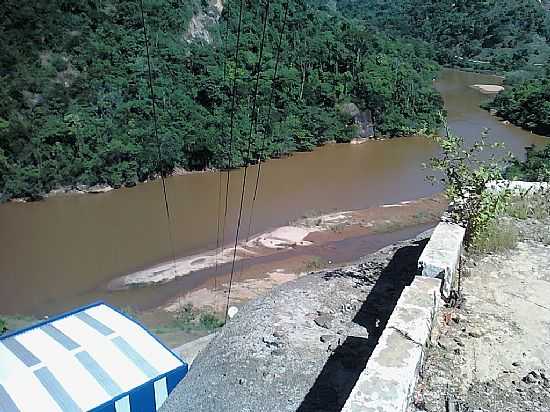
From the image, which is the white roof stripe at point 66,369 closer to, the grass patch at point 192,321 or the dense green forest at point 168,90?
the grass patch at point 192,321

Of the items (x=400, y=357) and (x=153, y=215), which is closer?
(x=400, y=357)

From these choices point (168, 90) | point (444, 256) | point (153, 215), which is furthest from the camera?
point (168, 90)

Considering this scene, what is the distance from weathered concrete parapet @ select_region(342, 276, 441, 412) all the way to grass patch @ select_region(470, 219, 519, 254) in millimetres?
1280

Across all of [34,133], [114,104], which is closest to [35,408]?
[34,133]

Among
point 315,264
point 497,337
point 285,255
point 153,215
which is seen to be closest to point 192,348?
point 497,337

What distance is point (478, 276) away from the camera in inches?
180

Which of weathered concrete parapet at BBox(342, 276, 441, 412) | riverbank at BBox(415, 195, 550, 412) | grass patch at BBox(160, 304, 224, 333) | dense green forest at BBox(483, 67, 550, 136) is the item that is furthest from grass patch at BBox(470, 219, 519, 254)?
dense green forest at BBox(483, 67, 550, 136)

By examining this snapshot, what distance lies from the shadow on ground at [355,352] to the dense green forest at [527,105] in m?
25.9

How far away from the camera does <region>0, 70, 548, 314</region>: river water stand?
14.5 m

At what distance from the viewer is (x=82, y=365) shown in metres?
6.31

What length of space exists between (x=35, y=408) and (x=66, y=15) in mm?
23907

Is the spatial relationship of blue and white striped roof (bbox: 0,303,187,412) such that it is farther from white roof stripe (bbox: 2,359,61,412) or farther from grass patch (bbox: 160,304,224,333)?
→ grass patch (bbox: 160,304,224,333)

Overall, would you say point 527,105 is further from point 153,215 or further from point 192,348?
point 192,348

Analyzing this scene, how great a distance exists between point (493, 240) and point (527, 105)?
29671 mm
